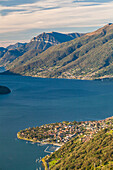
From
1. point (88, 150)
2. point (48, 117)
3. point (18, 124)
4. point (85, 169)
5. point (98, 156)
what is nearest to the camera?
point (85, 169)

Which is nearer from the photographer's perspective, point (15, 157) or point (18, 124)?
point (15, 157)

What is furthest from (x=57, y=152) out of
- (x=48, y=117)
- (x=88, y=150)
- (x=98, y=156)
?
(x=48, y=117)

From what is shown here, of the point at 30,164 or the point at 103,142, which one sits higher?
the point at 103,142

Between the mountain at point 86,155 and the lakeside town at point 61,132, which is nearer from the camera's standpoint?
the mountain at point 86,155

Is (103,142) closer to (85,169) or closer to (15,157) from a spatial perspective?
(85,169)

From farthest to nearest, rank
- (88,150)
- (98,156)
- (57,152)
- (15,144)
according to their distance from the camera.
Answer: (15,144), (57,152), (88,150), (98,156)
